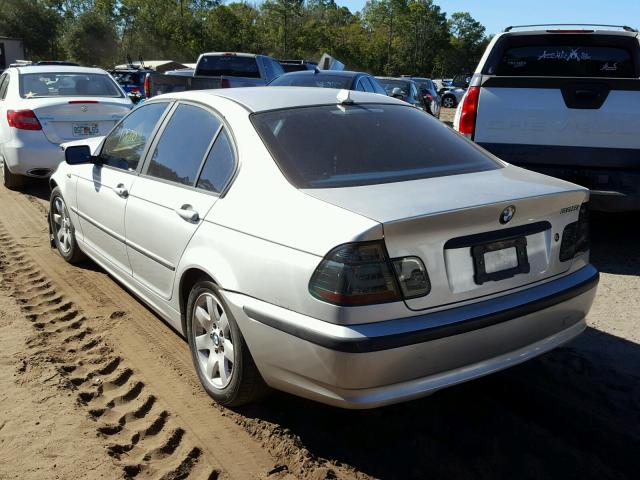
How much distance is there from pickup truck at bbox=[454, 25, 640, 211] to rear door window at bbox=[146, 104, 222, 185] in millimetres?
3141

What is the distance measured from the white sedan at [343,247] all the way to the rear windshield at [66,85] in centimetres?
578

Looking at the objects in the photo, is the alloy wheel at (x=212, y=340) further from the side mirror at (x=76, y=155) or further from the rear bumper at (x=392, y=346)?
the side mirror at (x=76, y=155)

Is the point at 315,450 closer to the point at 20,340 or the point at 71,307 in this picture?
the point at 20,340

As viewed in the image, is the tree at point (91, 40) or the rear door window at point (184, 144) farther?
the tree at point (91, 40)

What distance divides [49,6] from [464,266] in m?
62.6

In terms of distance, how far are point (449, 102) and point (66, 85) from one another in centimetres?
2961

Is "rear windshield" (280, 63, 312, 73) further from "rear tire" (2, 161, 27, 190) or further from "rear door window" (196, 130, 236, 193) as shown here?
"rear door window" (196, 130, 236, 193)

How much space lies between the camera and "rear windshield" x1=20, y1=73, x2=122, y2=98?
29.5 feet

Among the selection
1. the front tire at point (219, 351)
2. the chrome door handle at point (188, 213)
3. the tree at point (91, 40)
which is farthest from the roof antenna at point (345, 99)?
the tree at point (91, 40)

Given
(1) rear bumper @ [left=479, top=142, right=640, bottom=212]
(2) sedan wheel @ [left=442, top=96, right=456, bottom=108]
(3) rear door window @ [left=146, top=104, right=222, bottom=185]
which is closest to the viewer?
(3) rear door window @ [left=146, top=104, right=222, bottom=185]

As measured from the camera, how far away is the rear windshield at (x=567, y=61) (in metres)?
6.20

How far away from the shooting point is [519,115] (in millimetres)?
5855

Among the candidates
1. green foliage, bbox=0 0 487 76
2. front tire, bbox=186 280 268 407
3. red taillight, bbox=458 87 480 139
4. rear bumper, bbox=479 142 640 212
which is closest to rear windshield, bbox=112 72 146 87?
red taillight, bbox=458 87 480 139

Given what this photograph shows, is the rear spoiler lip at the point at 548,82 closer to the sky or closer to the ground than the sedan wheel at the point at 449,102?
closer to the sky
